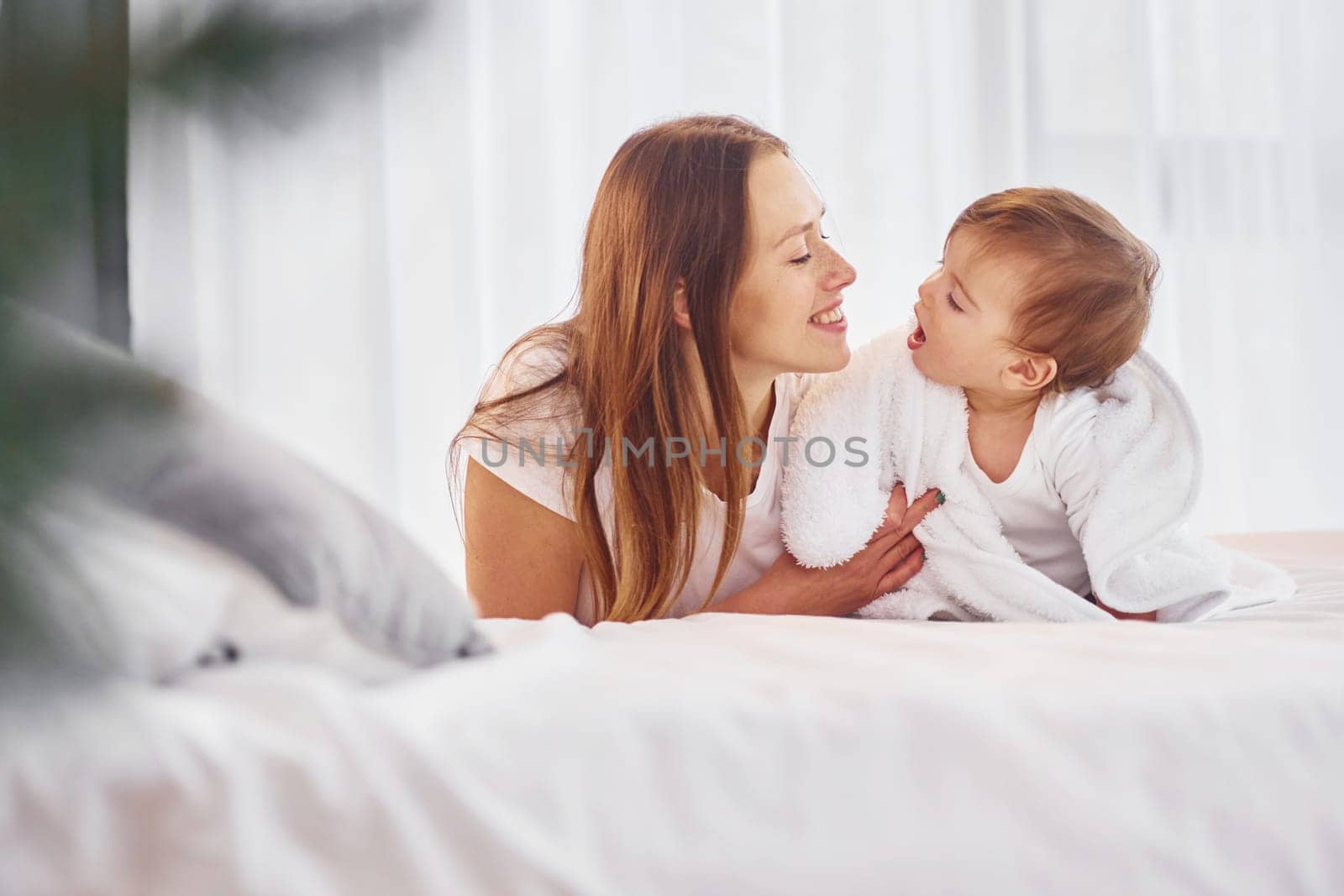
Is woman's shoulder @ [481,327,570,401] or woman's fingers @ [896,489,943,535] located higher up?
woman's shoulder @ [481,327,570,401]

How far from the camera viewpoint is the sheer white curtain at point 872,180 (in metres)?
2.45

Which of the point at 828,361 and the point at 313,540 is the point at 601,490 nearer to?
the point at 828,361

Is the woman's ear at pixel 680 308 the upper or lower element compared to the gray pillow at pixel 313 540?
upper

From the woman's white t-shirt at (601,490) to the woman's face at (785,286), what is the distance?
0.15 meters

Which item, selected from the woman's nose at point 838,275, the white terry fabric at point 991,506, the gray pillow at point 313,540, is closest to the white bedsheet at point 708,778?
the gray pillow at point 313,540

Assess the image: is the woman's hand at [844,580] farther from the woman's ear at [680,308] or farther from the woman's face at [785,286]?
the woman's ear at [680,308]

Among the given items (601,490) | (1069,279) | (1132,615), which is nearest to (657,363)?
(601,490)

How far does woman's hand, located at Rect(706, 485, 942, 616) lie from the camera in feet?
4.64

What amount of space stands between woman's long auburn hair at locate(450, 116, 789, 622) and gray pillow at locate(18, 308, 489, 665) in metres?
0.63

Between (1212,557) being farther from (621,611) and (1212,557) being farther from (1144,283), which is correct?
(621,611)

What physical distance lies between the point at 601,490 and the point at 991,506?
521mm

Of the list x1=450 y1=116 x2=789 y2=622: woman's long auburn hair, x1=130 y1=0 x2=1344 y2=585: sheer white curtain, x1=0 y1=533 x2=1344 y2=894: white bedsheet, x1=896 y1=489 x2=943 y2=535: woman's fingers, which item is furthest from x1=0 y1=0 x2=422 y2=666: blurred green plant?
x1=130 y1=0 x2=1344 y2=585: sheer white curtain

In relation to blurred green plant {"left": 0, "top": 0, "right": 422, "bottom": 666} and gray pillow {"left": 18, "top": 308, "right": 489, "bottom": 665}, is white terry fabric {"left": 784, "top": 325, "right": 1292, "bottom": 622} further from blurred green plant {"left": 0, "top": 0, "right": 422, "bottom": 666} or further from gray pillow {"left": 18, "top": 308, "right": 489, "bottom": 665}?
blurred green plant {"left": 0, "top": 0, "right": 422, "bottom": 666}

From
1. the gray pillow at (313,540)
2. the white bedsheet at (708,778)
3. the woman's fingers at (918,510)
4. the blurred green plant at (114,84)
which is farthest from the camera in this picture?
the woman's fingers at (918,510)
